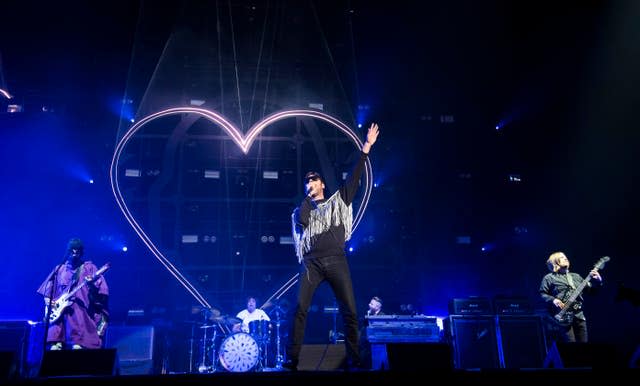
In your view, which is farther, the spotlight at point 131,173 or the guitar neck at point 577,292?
the spotlight at point 131,173

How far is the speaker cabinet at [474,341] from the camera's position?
872cm

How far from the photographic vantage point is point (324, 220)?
16.5 ft

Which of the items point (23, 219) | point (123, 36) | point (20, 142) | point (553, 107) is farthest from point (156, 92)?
point (553, 107)

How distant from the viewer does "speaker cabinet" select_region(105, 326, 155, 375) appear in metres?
8.51

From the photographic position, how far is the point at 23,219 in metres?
10.8

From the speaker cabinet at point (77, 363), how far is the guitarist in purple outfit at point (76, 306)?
3.28 meters

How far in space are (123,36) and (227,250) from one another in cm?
594

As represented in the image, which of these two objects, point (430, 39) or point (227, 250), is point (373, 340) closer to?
point (227, 250)

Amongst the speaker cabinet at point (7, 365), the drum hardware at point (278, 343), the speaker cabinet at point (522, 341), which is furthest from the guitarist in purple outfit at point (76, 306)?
the speaker cabinet at point (522, 341)

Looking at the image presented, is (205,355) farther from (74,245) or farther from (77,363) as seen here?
(77,363)

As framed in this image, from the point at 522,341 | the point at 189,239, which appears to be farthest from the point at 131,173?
the point at 522,341

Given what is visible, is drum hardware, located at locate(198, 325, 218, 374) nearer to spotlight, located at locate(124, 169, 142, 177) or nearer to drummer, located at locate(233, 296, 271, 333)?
drummer, located at locate(233, 296, 271, 333)

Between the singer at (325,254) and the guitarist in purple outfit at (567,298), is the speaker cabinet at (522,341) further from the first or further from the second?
the singer at (325,254)

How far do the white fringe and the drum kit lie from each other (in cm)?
442
